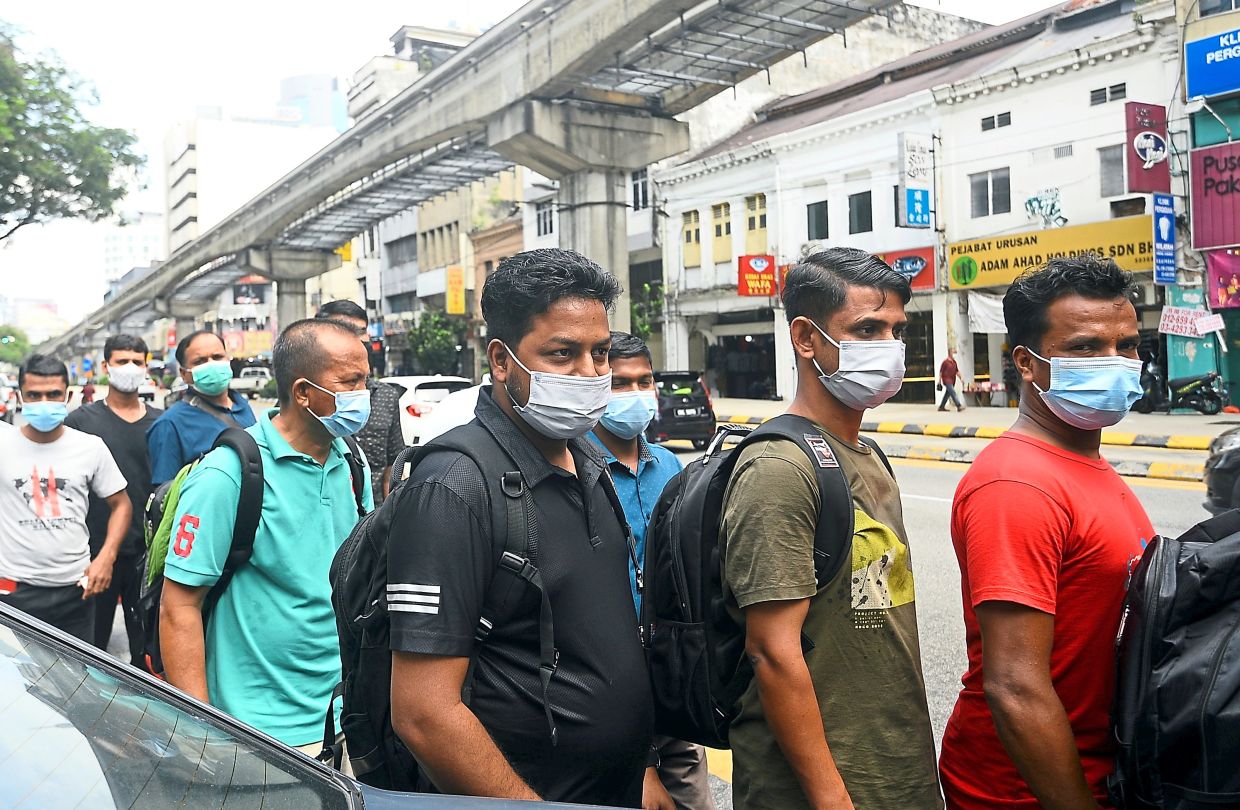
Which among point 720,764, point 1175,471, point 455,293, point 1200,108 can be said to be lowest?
point 720,764

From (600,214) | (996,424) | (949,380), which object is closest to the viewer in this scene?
(600,214)

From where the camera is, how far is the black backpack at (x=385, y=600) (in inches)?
75.0

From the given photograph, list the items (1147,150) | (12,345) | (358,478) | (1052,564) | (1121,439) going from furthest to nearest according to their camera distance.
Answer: (12,345) → (1147,150) → (1121,439) → (358,478) → (1052,564)

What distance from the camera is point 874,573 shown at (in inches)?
84.9

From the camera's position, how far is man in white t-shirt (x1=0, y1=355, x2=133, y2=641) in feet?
14.5

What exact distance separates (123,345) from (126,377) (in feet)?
1.44

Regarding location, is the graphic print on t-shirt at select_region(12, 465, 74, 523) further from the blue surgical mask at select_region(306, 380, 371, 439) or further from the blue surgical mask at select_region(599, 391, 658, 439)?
the blue surgical mask at select_region(599, 391, 658, 439)

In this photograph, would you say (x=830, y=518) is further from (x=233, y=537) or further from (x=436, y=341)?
(x=436, y=341)

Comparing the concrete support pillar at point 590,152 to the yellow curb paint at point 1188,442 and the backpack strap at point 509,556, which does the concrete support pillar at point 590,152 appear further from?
the backpack strap at point 509,556

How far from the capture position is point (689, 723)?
7.31 ft

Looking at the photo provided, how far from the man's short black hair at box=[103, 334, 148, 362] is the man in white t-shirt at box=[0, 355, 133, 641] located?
1.22 m

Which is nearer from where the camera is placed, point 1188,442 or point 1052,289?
point 1052,289

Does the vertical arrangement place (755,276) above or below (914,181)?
below

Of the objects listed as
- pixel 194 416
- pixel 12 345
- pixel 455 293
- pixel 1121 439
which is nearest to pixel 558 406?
pixel 194 416
